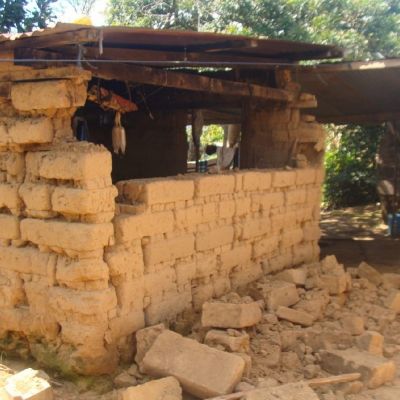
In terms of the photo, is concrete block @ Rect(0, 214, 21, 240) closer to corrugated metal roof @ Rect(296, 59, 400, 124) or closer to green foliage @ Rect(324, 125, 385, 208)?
corrugated metal roof @ Rect(296, 59, 400, 124)

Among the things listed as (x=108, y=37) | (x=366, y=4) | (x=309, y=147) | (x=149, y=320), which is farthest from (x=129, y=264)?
(x=366, y=4)

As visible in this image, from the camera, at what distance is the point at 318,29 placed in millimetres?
10875

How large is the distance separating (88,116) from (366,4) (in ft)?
21.6

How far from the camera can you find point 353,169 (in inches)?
619

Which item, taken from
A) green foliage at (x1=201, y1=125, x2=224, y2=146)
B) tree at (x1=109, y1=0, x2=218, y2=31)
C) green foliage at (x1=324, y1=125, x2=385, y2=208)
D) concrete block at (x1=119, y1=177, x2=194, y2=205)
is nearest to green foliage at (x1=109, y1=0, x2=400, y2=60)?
tree at (x1=109, y1=0, x2=218, y2=31)

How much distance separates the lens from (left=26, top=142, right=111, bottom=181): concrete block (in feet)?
14.0

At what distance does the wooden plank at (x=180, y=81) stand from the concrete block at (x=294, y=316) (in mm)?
2440

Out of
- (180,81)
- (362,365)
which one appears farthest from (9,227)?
(362,365)

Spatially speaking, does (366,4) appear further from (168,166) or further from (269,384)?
(269,384)

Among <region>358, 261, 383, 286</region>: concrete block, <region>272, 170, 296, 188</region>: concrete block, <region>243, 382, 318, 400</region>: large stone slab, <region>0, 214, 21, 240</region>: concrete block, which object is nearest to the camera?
<region>243, 382, 318, 400</region>: large stone slab

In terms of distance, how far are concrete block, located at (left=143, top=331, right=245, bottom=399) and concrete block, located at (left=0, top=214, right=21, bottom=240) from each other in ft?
4.97


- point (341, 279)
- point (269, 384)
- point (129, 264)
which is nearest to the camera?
point (269, 384)

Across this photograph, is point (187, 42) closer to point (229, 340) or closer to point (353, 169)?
point (229, 340)

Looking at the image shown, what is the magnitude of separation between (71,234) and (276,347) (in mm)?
2041
